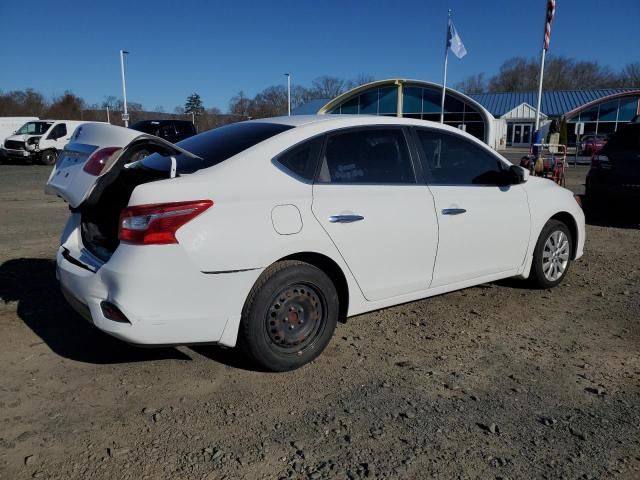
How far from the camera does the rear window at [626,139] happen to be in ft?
27.9

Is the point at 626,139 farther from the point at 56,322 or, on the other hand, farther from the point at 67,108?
the point at 67,108

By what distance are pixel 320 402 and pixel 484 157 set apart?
2.64m

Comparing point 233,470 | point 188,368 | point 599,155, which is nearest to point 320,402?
point 233,470

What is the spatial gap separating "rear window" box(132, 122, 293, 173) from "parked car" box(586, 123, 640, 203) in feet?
22.6

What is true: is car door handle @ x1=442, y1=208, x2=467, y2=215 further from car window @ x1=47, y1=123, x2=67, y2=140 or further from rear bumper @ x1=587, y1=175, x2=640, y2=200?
car window @ x1=47, y1=123, x2=67, y2=140

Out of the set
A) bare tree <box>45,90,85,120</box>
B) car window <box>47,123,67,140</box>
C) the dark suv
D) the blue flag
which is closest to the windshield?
car window <box>47,123,67,140</box>

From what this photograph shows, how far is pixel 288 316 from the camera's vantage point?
3.41 metres

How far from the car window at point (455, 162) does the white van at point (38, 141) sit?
2202 centimetres

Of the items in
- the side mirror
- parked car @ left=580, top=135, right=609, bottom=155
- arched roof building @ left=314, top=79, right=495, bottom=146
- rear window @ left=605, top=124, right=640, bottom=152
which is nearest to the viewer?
the side mirror

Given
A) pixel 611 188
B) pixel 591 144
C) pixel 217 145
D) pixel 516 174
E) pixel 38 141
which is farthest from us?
pixel 591 144

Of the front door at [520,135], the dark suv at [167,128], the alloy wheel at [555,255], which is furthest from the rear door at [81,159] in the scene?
the front door at [520,135]

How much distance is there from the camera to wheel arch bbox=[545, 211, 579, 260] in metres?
5.26

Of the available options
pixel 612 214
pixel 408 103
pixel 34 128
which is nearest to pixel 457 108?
pixel 408 103

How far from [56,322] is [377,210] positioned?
276 centimetres
